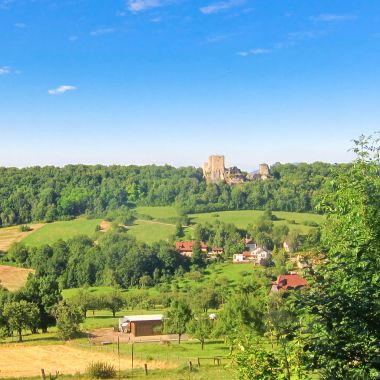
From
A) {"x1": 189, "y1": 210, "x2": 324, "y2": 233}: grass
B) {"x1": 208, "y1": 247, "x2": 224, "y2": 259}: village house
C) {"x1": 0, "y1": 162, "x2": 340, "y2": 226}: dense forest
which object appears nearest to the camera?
{"x1": 208, "y1": 247, "x2": 224, "y2": 259}: village house

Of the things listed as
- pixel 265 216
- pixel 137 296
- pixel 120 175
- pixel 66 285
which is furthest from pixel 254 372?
pixel 120 175

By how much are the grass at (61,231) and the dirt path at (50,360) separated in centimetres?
6172

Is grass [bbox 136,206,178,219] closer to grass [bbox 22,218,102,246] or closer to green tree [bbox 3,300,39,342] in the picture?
grass [bbox 22,218,102,246]

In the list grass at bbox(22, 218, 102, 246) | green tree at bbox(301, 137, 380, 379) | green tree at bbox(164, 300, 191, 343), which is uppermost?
green tree at bbox(301, 137, 380, 379)

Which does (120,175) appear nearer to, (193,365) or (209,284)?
(209,284)

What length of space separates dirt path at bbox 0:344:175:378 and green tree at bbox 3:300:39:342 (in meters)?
3.47

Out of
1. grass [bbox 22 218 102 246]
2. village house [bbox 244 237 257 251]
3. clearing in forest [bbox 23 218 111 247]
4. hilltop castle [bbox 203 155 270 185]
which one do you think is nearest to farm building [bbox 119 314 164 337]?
village house [bbox 244 237 257 251]

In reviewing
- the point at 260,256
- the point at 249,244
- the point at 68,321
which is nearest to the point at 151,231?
the point at 249,244

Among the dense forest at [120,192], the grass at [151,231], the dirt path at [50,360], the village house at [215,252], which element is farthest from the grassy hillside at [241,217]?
the dirt path at [50,360]

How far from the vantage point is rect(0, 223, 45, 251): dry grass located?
92.2 metres

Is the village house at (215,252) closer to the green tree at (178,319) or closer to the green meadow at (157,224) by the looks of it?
the green meadow at (157,224)

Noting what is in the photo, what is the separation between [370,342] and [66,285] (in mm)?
80637

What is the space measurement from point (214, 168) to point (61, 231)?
271 feet

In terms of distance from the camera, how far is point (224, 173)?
557 feet
